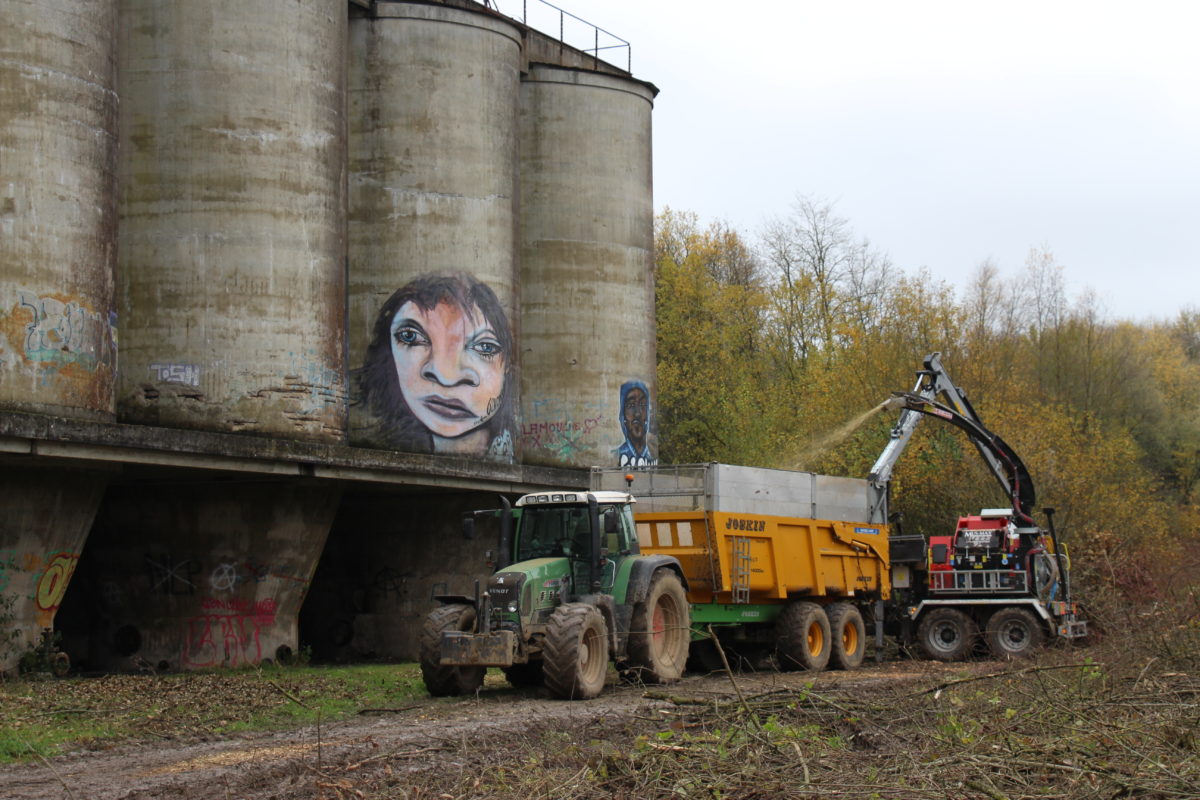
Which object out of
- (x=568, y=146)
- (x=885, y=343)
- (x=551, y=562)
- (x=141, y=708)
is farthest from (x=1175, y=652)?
(x=885, y=343)

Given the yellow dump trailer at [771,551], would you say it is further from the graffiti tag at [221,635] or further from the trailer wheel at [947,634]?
the graffiti tag at [221,635]

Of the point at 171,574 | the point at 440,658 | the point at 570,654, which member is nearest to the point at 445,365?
the point at 171,574

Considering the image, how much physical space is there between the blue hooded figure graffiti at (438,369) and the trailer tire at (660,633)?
8.46 meters

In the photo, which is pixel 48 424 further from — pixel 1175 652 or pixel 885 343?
pixel 885 343

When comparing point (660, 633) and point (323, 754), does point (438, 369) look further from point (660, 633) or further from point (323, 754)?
point (323, 754)

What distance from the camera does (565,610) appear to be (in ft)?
53.2

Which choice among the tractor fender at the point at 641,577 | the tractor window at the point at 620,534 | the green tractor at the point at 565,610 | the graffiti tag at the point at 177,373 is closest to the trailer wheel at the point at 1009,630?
the green tractor at the point at 565,610

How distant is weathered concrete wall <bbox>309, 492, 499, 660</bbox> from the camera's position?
28.0 metres

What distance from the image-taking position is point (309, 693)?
17.6 meters

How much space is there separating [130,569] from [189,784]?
523 inches

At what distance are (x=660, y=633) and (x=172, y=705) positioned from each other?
595cm

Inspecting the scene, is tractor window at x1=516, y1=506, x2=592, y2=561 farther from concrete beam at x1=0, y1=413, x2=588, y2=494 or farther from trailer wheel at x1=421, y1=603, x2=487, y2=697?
concrete beam at x1=0, y1=413, x2=588, y2=494

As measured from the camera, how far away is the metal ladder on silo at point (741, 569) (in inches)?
795

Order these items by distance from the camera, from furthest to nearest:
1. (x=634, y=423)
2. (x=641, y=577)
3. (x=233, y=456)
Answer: (x=634, y=423)
(x=233, y=456)
(x=641, y=577)
